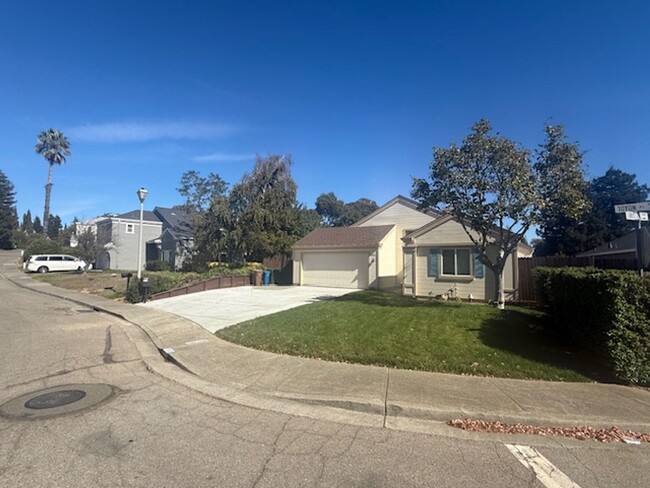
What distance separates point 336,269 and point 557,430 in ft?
59.9

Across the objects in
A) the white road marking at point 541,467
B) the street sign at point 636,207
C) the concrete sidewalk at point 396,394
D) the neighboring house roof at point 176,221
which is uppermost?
the neighboring house roof at point 176,221

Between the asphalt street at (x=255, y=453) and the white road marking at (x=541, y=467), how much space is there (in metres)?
0.01

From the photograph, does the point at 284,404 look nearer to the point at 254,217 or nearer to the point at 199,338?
the point at 199,338

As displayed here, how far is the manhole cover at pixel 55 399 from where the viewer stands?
4742 mm

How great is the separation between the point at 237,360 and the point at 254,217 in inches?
772

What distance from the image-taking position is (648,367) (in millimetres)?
5371

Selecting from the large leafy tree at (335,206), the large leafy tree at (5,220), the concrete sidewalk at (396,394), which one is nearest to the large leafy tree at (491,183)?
the concrete sidewalk at (396,394)

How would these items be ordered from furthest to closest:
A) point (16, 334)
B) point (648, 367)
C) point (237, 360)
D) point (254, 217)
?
point (254, 217) → point (16, 334) → point (237, 360) → point (648, 367)

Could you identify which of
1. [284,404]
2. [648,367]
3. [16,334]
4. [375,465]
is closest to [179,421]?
[284,404]

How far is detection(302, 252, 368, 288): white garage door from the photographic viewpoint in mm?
21328

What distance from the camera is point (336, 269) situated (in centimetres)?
2228

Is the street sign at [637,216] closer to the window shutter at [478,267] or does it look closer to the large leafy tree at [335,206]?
the window shutter at [478,267]

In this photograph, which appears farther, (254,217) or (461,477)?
(254,217)

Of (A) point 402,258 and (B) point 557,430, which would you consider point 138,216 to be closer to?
(A) point 402,258
